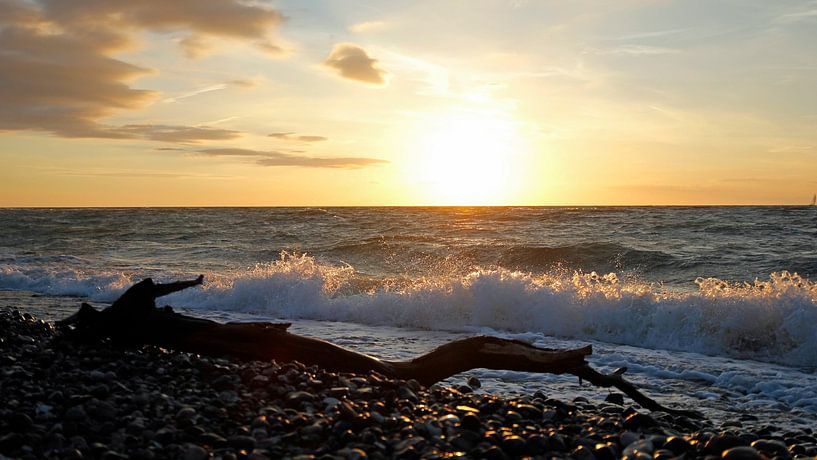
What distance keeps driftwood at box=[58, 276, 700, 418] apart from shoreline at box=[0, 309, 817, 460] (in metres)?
0.22

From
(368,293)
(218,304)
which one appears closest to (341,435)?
(368,293)

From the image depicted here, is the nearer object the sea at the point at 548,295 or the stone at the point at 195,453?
the stone at the point at 195,453

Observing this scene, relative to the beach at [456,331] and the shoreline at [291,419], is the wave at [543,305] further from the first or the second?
the shoreline at [291,419]

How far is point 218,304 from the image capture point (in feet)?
52.4

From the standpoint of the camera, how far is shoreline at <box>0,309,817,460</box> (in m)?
4.55

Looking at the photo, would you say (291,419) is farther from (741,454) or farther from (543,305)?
(543,305)

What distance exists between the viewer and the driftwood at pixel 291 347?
6703mm

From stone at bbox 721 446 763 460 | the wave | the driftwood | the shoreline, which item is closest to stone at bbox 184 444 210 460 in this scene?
the shoreline

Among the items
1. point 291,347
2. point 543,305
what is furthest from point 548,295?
point 291,347

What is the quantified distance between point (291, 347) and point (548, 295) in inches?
297

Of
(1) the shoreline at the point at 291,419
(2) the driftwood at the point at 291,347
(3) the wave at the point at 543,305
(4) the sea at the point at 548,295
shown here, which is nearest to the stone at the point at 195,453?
(1) the shoreline at the point at 291,419

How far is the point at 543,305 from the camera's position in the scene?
13.3m

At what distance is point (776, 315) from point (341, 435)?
9.56m

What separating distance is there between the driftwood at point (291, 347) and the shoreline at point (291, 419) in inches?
8.5
